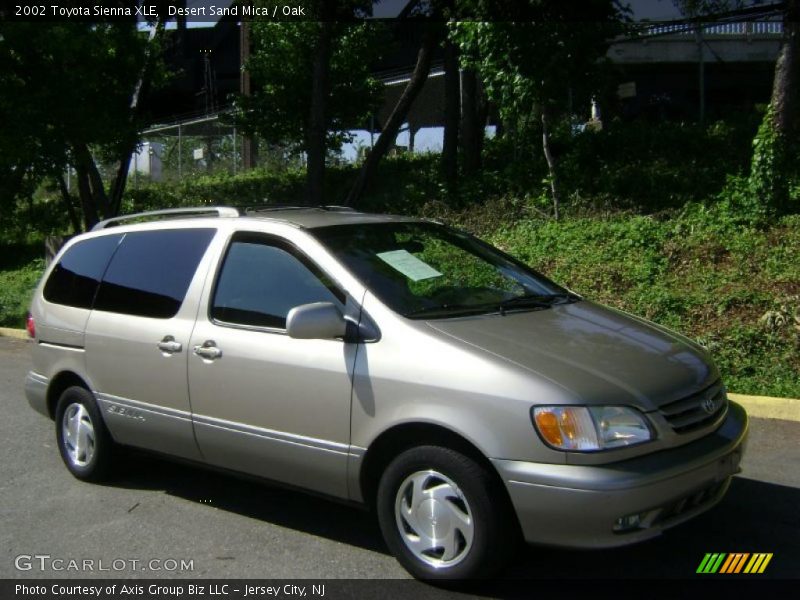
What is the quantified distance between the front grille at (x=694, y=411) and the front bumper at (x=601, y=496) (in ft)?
0.39

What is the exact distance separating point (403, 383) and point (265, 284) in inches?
46.1

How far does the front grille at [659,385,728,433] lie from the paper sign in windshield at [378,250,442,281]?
146 cm

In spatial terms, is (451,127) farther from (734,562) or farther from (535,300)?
(734,562)

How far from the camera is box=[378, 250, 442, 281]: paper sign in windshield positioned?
473cm

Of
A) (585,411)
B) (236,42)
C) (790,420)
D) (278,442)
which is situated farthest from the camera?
(236,42)

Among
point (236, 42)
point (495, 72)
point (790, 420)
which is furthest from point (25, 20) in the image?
point (236, 42)

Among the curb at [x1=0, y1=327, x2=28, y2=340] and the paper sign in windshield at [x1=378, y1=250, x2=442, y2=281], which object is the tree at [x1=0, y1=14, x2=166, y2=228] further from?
the paper sign in windshield at [x1=378, y1=250, x2=442, y2=281]

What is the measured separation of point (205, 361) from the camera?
16.0ft

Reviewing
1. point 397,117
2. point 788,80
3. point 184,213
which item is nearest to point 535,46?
point 788,80

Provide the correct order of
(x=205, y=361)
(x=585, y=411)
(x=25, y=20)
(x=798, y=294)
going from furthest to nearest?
(x=25, y=20) < (x=798, y=294) < (x=205, y=361) < (x=585, y=411)

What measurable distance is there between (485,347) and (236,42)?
36.8 m

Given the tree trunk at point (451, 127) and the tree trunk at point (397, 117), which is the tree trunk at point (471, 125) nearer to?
the tree trunk at point (451, 127)

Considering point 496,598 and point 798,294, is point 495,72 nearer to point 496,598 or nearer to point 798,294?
point 798,294
